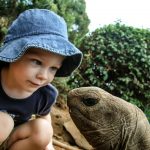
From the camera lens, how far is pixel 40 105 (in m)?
3.18

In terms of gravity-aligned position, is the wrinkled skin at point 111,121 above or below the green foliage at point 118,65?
above

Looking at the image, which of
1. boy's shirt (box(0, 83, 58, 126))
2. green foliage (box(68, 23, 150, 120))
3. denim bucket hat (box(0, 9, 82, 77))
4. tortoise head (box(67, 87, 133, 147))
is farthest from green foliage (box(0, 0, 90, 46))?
denim bucket hat (box(0, 9, 82, 77))

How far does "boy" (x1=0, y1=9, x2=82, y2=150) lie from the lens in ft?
8.85

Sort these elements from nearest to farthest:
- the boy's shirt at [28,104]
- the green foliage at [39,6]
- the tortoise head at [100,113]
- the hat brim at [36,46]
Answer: the hat brim at [36,46]
the boy's shirt at [28,104]
the tortoise head at [100,113]
the green foliage at [39,6]

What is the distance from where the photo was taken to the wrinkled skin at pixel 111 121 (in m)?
3.87

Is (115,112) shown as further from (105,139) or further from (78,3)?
(78,3)

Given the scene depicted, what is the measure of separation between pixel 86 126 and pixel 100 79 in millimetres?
2841

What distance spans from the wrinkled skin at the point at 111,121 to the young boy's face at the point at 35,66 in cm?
116

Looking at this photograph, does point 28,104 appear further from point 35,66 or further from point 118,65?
point 118,65

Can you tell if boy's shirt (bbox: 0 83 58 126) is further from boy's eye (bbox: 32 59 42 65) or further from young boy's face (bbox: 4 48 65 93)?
boy's eye (bbox: 32 59 42 65)

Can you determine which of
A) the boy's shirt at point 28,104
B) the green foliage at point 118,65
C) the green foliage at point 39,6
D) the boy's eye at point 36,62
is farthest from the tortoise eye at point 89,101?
the green foliage at point 118,65

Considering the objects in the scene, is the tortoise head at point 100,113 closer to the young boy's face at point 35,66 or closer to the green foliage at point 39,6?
the young boy's face at point 35,66

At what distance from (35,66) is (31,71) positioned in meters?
0.04

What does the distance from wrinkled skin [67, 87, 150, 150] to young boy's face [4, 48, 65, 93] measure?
116cm
